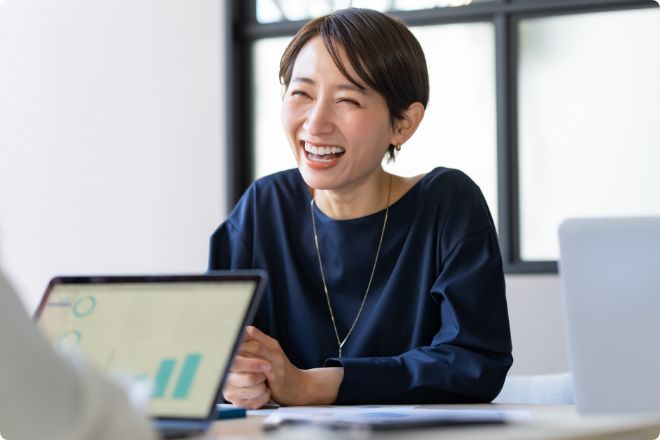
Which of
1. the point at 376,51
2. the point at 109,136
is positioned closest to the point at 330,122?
the point at 376,51

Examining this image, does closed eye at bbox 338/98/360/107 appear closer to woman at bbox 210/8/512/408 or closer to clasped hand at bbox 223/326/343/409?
woman at bbox 210/8/512/408

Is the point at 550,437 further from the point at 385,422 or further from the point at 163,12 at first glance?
the point at 163,12

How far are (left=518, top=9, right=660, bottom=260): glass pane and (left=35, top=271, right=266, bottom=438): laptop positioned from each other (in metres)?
3.13

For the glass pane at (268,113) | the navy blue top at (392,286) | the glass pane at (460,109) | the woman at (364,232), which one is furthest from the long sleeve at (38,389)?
the glass pane at (268,113)

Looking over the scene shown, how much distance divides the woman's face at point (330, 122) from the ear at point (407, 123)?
0.04 m

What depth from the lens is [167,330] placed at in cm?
117

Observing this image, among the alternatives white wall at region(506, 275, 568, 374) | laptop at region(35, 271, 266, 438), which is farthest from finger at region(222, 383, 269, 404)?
white wall at region(506, 275, 568, 374)

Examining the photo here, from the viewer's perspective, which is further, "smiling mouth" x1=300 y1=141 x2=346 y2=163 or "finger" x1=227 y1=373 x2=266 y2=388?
"smiling mouth" x1=300 y1=141 x2=346 y2=163

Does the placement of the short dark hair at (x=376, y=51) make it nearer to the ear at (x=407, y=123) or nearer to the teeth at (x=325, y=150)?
the ear at (x=407, y=123)

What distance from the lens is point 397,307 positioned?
6.47 ft

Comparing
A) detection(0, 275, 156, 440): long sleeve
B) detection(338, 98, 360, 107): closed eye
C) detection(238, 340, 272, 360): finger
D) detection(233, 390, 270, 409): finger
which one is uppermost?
detection(338, 98, 360, 107): closed eye

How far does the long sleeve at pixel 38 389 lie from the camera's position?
2.61 ft

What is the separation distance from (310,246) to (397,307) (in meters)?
0.25

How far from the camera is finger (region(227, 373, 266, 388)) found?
159cm
